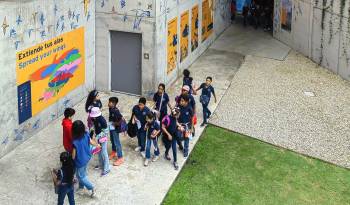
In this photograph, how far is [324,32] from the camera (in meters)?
19.1

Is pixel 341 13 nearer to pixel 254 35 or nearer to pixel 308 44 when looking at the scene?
pixel 308 44

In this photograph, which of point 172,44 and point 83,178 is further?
point 172,44

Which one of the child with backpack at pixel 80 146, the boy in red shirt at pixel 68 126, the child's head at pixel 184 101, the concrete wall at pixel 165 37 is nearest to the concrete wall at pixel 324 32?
the concrete wall at pixel 165 37

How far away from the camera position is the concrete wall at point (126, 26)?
14.6m

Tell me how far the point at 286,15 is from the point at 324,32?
3508mm

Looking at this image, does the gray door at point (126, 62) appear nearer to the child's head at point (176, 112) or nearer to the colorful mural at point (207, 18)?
the child's head at point (176, 112)

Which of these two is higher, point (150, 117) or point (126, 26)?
point (126, 26)

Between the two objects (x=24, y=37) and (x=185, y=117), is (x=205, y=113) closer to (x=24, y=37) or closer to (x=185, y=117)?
(x=185, y=117)

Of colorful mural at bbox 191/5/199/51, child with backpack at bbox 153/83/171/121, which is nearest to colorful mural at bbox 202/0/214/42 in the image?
colorful mural at bbox 191/5/199/51

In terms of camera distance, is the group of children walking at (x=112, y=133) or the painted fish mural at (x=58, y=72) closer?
the group of children walking at (x=112, y=133)

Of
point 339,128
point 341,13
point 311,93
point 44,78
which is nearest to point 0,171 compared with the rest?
point 44,78

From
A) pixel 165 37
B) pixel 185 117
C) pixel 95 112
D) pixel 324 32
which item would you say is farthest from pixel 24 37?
pixel 324 32

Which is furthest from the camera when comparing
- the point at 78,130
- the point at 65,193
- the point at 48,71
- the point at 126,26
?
the point at 126,26

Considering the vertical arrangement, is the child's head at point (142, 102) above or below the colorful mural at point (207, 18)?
below
